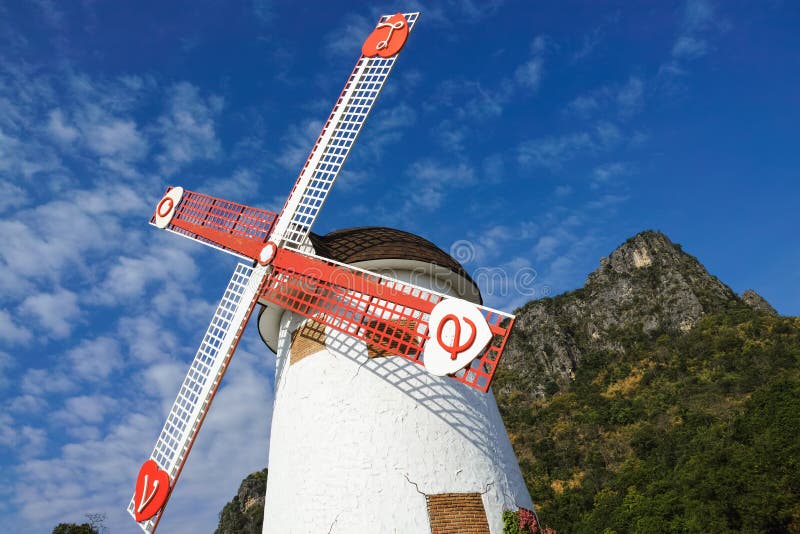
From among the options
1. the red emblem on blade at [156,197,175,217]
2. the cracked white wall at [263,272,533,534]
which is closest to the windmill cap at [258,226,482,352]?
the cracked white wall at [263,272,533,534]

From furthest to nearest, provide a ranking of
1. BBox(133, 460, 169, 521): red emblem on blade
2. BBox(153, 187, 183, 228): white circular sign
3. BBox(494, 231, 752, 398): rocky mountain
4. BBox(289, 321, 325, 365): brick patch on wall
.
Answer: BBox(494, 231, 752, 398): rocky mountain, BBox(153, 187, 183, 228): white circular sign, BBox(289, 321, 325, 365): brick patch on wall, BBox(133, 460, 169, 521): red emblem on blade

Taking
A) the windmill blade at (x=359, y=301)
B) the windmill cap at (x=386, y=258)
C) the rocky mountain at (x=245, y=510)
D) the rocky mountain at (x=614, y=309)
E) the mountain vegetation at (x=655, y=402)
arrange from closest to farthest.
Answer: the windmill blade at (x=359, y=301), the windmill cap at (x=386, y=258), the mountain vegetation at (x=655, y=402), the rocky mountain at (x=245, y=510), the rocky mountain at (x=614, y=309)

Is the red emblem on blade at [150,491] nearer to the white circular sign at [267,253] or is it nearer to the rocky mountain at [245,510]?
the white circular sign at [267,253]

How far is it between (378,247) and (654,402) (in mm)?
71913

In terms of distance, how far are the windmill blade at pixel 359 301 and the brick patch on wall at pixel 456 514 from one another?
1.76 meters

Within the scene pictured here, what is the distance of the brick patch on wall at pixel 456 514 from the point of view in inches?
286

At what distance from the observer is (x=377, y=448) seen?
307 inches

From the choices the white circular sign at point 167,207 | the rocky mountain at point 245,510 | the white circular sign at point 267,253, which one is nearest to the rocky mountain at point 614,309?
the rocky mountain at point 245,510

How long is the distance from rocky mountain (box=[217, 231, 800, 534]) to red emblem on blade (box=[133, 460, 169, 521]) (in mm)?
28951

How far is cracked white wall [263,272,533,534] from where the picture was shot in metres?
7.46

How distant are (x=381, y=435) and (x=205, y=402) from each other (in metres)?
3.41

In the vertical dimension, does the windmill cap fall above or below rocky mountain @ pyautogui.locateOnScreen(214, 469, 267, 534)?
above

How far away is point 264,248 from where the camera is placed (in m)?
10.3

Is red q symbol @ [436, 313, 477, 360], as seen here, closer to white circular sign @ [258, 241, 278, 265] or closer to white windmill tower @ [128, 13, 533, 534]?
white windmill tower @ [128, 13, 533, 534]
